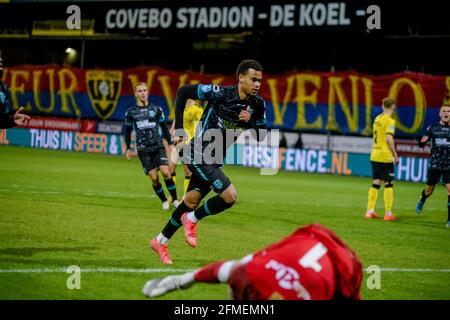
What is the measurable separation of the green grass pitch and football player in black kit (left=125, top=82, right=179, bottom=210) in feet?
1.93

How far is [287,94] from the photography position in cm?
2806

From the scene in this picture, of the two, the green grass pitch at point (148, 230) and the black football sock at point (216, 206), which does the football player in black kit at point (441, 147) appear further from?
the black football sock at point (216, 206)

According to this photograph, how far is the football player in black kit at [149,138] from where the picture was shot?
1576 centimetres

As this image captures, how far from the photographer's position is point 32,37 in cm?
3878

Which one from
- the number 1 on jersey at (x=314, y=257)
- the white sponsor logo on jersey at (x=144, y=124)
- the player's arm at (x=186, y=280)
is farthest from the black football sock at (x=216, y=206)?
the white sponsor logo on jersey at (x=144, y=124)

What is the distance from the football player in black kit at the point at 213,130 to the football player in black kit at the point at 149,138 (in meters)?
5.68

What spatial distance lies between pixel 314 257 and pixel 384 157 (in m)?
11.2

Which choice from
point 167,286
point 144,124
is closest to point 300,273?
point 167,286

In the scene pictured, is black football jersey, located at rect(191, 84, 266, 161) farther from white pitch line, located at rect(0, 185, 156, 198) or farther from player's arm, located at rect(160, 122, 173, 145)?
white pitch line, located at rect(0, 185, 156, 198)

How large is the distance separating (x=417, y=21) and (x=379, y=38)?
7.41 ft

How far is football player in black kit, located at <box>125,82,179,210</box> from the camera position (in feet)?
51.7

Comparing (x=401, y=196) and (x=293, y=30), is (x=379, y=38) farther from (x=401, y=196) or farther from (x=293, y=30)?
(x=401, y=196)

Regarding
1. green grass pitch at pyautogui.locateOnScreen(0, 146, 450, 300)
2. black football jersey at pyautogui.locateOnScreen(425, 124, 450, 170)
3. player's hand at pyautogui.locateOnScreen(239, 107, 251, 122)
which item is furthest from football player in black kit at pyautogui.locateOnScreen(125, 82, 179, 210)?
player's hand at pyautogui.locateOnScreen(239, 107, 251, 122)

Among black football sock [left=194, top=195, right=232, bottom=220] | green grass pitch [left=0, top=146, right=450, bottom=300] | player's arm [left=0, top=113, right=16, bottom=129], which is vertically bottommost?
green grass pitch [left=0, top=146, right=450, bottom=300]
